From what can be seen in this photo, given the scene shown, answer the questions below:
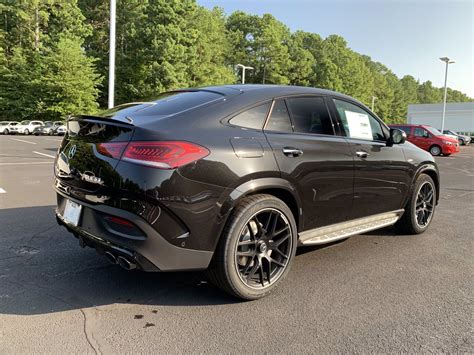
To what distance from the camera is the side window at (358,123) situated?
14.0ft

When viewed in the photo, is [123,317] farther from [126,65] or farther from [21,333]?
[126,65]

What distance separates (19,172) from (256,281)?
9.11m

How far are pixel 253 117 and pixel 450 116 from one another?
62520 mm

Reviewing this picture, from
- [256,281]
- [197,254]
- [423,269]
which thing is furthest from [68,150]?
[423,269]

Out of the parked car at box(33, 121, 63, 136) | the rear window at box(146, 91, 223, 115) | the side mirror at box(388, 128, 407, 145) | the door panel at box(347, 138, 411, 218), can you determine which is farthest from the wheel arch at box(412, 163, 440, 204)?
the parked car at box(33, 121, 63, 136)

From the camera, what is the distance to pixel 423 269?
412 centimetres

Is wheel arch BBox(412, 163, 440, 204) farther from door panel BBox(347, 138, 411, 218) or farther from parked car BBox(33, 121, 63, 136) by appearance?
parked car BBox(33, 121, 63, 136)

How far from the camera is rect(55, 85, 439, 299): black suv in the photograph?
288 centimetres

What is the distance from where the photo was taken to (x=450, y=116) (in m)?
58.2

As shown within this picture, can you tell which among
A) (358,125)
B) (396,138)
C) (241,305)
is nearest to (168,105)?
(241,305)

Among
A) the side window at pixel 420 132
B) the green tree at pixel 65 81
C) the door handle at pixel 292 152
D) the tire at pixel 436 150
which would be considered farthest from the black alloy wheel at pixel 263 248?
the green tree at pixel 65 81

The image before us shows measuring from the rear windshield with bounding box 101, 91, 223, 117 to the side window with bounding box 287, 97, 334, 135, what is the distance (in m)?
0.72

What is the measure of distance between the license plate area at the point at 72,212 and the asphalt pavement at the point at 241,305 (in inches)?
23.2

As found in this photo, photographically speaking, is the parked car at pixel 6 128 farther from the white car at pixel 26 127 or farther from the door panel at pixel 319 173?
the door panel at pixel 319 173
